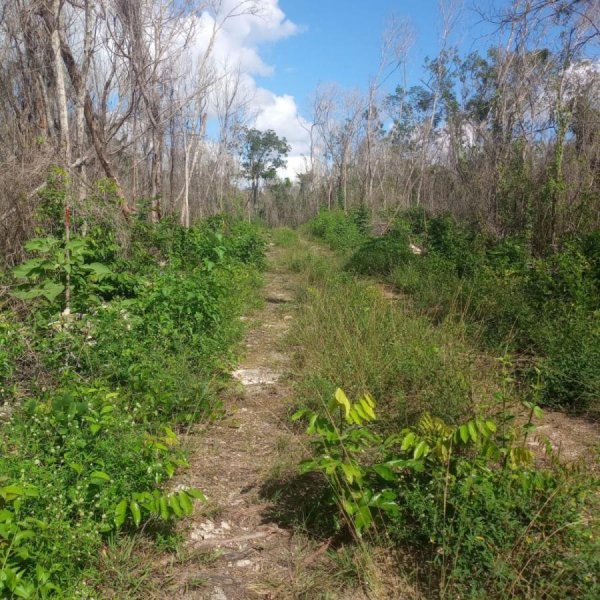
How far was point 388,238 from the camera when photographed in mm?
10484

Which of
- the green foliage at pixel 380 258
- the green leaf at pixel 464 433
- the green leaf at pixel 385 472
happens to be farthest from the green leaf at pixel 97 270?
the green foliage at pixel 380 258

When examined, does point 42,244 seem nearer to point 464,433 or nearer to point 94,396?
point 94,396

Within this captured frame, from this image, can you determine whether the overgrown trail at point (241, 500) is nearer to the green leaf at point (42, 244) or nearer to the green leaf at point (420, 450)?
A: the green leaf at point (420, 450)

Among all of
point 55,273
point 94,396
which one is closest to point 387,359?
point 94,396

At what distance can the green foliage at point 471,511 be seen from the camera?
6.07 ft

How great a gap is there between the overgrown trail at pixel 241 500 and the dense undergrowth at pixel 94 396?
0.63 feet

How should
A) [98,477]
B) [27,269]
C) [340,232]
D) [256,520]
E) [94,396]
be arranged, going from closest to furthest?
1. [98,477]
2. [256,520]
3. [94,396]
4. [27,269]
5. [340,232]

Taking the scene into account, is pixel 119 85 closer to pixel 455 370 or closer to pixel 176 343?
pixel 176 343

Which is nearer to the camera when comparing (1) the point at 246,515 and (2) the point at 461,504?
(2) the point at 461,504

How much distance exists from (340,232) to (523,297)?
36.3 feet

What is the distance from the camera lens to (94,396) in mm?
2885

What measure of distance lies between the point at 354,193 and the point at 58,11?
71.9ft

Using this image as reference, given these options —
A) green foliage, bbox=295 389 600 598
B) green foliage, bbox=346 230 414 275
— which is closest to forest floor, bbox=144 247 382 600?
green foliage, bbox=295 389 600 598

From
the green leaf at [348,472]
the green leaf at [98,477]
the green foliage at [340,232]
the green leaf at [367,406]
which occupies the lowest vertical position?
the green leaf at [98,477]
